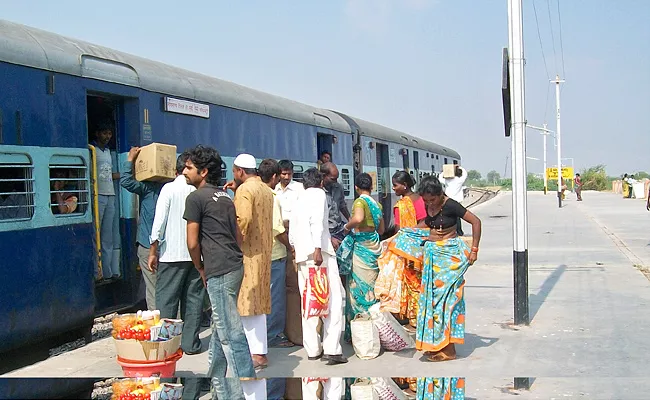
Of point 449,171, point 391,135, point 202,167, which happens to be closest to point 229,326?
point 202,167

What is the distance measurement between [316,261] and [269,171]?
103 centimetres

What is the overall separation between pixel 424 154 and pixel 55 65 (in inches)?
798

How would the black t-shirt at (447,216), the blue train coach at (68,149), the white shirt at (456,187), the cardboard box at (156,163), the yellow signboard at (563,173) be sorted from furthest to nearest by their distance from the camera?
the yellow signboard at (563,173) < the white shirt at (456,187) < the cardboard box at (156,163) < the black t-shirt at (447,216) < the blue train coach at (68,149)

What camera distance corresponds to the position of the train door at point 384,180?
19.1 meters

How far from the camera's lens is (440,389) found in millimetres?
5227

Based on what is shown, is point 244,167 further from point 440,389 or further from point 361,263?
point 440,389

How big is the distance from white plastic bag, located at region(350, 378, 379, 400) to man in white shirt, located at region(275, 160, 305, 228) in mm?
2514

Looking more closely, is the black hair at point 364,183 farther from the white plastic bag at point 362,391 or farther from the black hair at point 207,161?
the white plastic bag at point 362,391

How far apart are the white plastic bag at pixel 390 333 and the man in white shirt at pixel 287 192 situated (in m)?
1.34

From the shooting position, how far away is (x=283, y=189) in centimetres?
748

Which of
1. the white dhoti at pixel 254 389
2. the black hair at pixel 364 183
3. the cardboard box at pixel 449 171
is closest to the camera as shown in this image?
the white dhoti at pixel 254 389

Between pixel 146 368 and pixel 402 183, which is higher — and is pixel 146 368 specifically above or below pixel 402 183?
below

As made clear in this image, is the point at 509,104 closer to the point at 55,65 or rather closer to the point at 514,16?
the point at 514,16

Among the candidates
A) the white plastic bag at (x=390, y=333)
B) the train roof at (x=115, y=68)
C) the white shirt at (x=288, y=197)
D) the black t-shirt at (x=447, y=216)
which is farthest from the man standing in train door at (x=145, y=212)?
the black t-shirt at (x=447, y=216)
